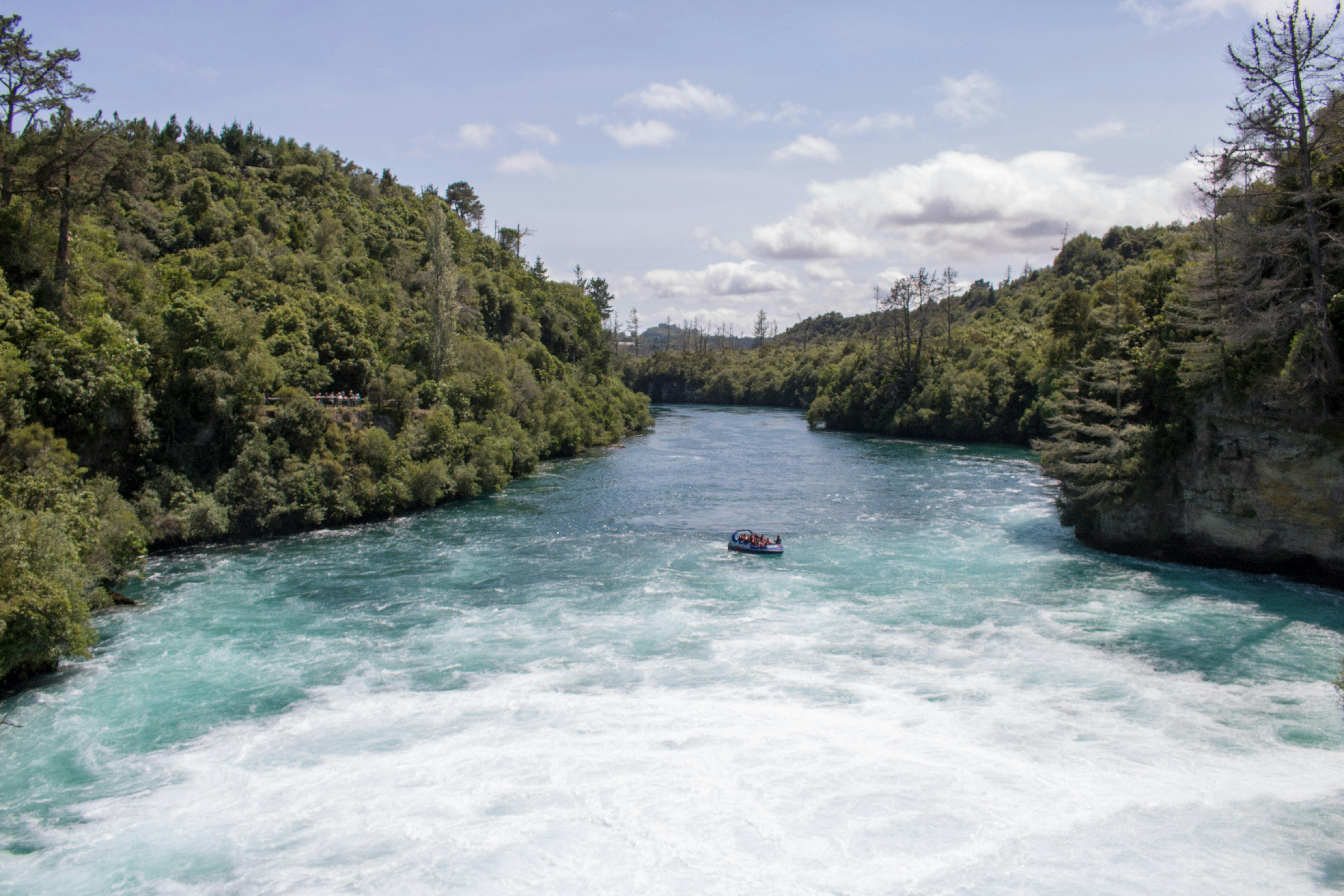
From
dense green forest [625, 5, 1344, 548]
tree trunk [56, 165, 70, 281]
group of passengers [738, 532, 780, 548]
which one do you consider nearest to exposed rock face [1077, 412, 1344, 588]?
dense green forest [625, 5, 1344, 548]

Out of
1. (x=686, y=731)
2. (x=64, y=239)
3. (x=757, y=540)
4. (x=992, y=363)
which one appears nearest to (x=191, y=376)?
(x=64, y=239)

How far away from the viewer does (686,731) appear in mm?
20031

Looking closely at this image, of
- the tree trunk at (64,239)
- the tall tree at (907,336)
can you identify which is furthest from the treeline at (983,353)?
the tree trunk at (64,239)

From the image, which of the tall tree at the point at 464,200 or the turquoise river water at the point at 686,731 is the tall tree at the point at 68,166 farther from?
the tall tree at the point at 464,200

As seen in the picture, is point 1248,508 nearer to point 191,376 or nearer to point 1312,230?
point 1312,230

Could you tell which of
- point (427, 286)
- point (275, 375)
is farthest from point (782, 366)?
point (275, 375)

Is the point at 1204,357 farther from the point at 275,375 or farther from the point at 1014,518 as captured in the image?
the point at 275,375

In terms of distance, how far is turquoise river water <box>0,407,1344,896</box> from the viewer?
1504cm

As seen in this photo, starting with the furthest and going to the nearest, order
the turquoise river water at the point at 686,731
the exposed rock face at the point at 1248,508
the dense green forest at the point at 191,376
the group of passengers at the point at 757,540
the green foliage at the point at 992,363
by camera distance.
A: the green foliage at the point at 992,363
the group of passengers at the point at 757,540
the exposed rock face at the point at 1248,508
the dense green forest at the point at 191,376
the turquoise river water at the point at 686,731

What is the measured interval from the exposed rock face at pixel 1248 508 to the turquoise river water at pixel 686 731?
4.80ft

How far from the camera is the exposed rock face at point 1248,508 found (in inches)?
1150

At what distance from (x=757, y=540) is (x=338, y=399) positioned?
2654cm

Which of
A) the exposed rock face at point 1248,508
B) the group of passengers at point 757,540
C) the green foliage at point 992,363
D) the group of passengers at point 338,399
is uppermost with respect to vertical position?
the green foliage at point 992,363

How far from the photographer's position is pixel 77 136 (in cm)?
3603
